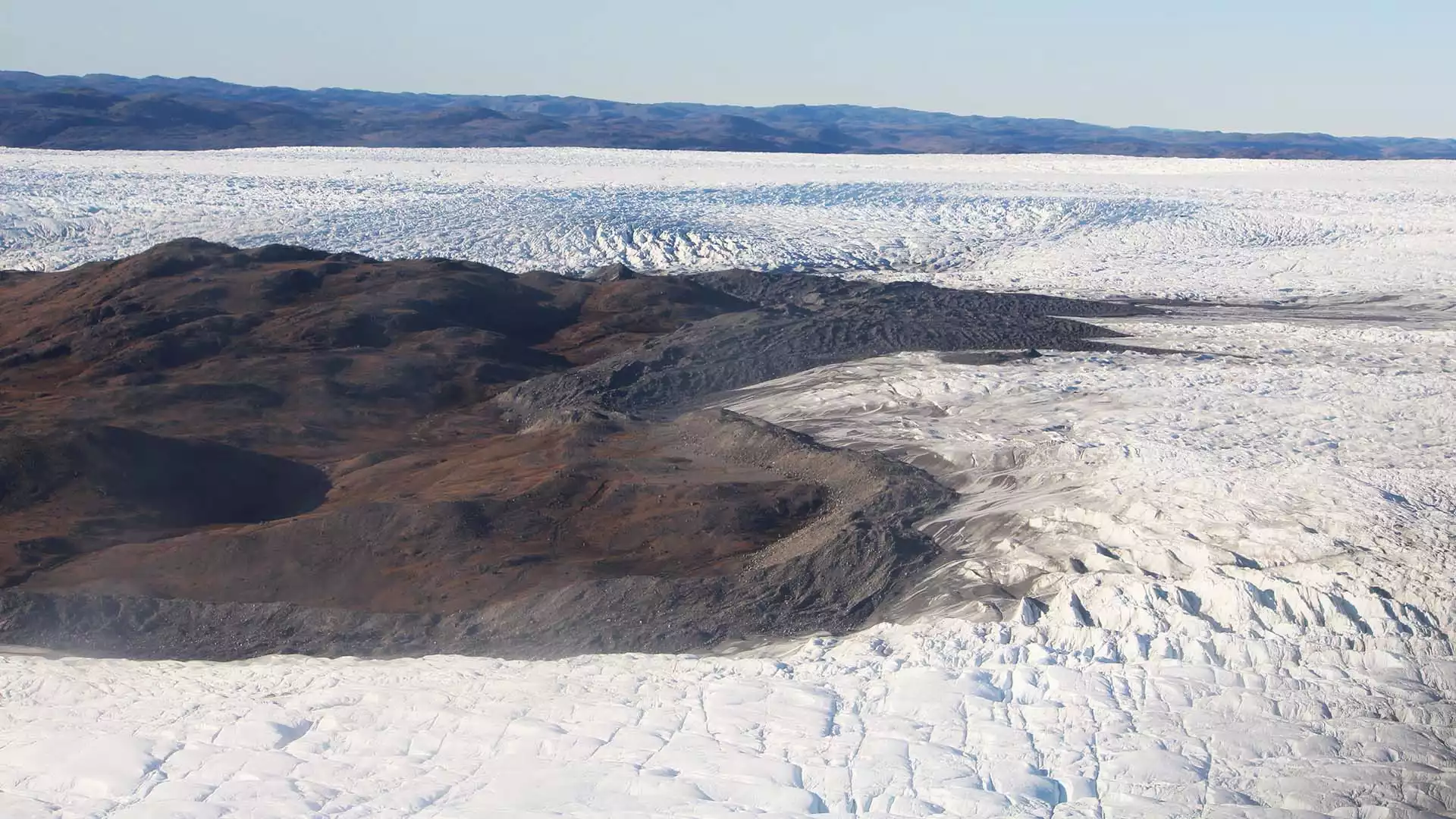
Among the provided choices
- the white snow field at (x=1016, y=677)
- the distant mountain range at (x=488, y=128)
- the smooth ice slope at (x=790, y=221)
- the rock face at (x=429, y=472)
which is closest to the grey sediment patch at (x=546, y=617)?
the rock face at (x=429, y=472)

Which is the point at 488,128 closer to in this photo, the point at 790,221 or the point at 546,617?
the point at 790,221

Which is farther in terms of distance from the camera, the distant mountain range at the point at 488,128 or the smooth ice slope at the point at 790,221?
the distant mountain range at the point at 488,128

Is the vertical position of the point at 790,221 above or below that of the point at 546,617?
above

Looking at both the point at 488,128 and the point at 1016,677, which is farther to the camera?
the point at 488,128

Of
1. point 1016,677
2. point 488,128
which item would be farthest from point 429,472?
point 488,128

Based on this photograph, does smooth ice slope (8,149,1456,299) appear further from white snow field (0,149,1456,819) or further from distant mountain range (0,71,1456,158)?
distant mountain range (0,71,1456,158)

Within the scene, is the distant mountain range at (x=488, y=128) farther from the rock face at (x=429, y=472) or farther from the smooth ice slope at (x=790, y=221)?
the rock face at (x=429, y=472)
